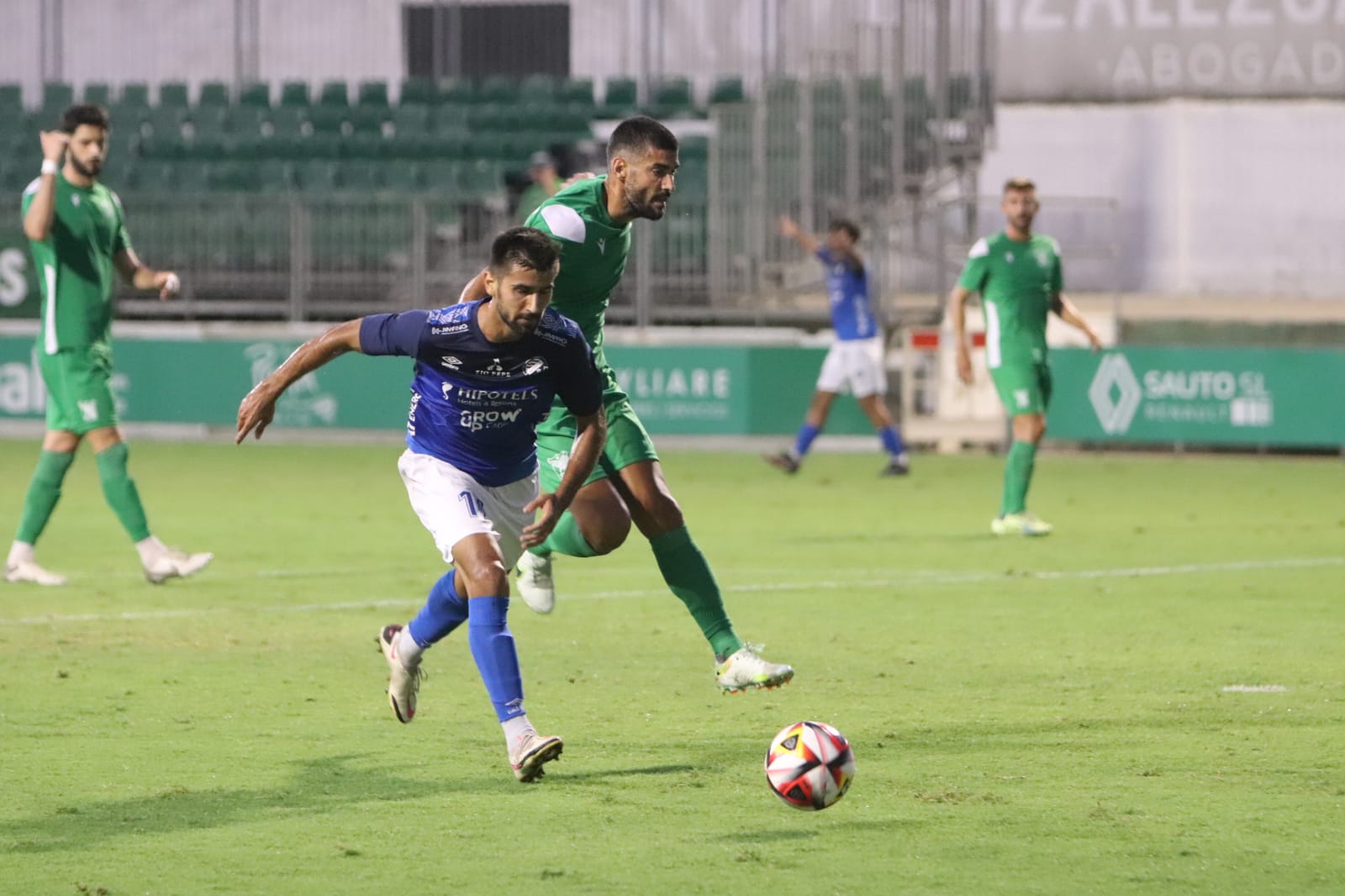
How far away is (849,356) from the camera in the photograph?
19.1 meters

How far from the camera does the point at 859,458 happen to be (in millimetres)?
21281

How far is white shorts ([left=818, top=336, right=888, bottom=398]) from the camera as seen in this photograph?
1902 centimetres

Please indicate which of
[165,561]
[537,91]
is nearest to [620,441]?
[165,561]

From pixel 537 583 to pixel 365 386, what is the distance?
45.0 feet

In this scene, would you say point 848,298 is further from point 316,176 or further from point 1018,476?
point 316,176

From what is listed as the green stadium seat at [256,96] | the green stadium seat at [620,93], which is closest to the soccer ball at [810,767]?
the green stadium seat at [620,93]

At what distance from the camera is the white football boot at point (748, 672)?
7262 millimetres

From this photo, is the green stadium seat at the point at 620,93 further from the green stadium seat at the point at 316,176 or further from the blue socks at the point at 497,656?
the blue socks at the point at 497,656

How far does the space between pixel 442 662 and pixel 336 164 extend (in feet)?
58.0

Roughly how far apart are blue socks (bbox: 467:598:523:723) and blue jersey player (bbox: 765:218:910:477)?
41.0 feet

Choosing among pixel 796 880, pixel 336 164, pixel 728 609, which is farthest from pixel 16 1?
pixel 796 880

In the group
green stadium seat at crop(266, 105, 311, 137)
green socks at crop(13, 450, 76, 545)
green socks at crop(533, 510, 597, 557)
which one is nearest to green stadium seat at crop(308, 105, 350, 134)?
green stadium seat at crop(266, 105, 311, 137)

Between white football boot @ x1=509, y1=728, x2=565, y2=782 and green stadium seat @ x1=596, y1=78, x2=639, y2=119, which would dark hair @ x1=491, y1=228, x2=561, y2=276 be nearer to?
white football boot @ x1=509, y1=728, x2=565, y2=782

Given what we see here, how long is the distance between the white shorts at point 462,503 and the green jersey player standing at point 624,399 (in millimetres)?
701
